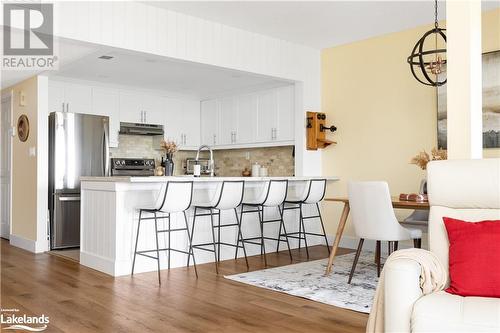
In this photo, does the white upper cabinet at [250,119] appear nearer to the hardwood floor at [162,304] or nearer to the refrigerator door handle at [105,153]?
the refrigerator door handle at [105,153]

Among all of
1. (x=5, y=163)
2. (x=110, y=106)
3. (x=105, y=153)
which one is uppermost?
(x=110, y=106)

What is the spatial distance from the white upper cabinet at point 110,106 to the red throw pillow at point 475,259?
20.2ft

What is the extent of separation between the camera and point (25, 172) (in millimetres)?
6363

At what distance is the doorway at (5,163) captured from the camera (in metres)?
6.98

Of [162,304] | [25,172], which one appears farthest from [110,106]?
[162,304]

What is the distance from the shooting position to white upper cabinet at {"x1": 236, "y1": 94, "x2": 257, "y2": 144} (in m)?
7.48

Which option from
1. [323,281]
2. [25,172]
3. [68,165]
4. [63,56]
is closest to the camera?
[323,281]

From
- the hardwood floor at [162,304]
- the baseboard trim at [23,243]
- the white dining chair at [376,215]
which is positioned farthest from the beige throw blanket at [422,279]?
the baseboard trim at [23,243]

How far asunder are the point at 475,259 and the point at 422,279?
272 millimetres

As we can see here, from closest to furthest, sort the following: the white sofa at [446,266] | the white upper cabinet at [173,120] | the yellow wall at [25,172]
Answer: the white sofa at [446,266] < the yellow wall at [25,172] < the white upper cabinet at [173,120]

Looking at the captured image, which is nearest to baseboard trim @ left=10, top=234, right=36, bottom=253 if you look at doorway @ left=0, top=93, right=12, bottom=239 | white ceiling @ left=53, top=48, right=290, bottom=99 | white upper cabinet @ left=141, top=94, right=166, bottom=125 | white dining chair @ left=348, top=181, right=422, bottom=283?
doorway @ left=0, top=93, right=12, bottom=239

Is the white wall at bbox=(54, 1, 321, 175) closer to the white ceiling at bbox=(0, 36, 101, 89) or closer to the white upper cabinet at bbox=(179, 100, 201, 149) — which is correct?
the white ceiling at bbox=(0, 36, 101, 89)

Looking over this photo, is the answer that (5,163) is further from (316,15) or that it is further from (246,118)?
(316,15)

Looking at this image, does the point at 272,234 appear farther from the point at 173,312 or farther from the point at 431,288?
the point at 431,288
